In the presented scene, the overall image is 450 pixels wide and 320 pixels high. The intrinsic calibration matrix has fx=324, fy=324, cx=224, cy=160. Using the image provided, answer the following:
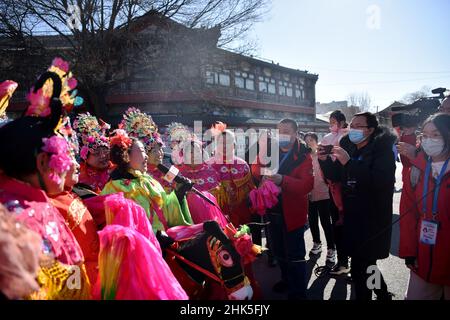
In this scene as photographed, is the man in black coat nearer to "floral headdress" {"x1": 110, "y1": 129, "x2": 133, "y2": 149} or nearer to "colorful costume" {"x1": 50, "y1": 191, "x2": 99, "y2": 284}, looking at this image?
"floral headdress" {"x1": 110, "y1": 129, "x2": 133, "y2": 149}

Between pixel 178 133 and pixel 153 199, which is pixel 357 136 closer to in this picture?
pixel 153 199

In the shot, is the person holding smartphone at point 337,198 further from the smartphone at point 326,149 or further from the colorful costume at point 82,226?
the colorful costume at point 82,226

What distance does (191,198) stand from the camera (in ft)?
11.0

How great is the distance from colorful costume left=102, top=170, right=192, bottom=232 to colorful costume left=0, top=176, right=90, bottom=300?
→ 127 centimetres

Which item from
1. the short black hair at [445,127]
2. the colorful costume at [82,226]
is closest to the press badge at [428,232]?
the short black hair at [445,127]

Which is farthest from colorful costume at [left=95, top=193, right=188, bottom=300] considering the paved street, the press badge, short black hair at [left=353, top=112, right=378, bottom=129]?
the paved street

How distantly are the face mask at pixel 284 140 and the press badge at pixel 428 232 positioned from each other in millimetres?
1572

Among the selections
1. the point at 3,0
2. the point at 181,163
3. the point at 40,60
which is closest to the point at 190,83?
the point at 40,60

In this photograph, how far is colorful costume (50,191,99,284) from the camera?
A: 192cm

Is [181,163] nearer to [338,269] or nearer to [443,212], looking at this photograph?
[338,269]

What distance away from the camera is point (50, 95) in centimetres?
161

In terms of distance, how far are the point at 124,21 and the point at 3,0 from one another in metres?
3.91

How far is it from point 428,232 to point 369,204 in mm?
633
